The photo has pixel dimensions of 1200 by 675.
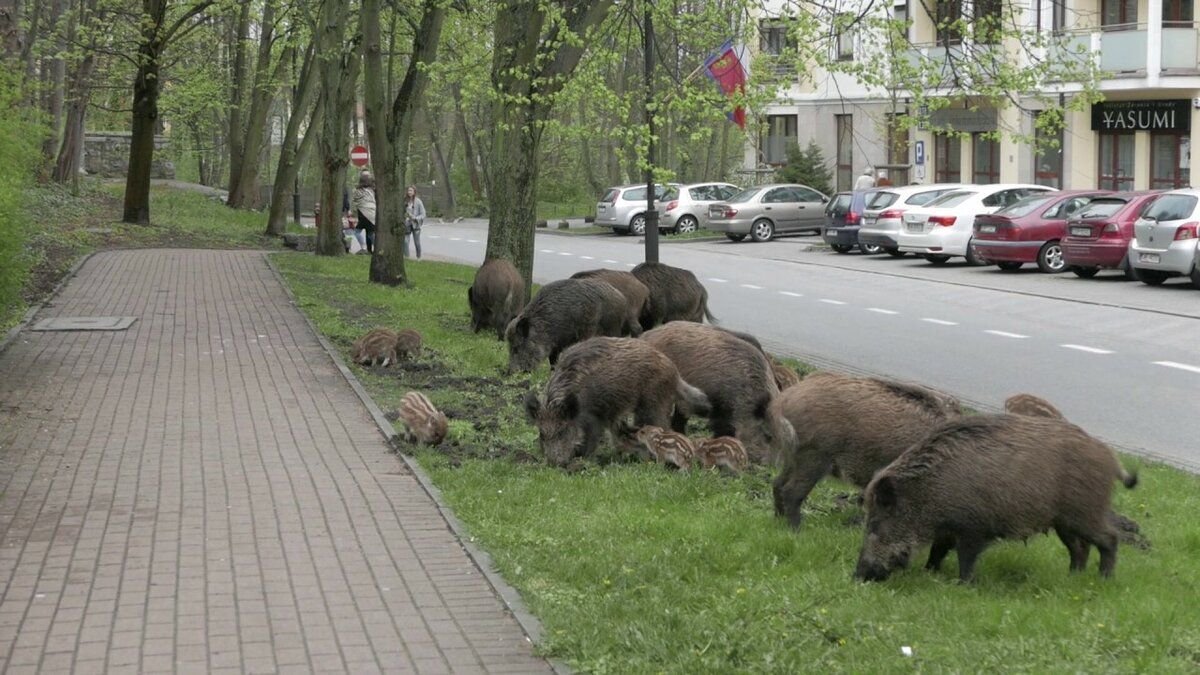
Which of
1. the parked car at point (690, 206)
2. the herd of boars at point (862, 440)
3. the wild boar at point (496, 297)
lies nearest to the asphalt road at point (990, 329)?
the herd of boars at point (862, 440)

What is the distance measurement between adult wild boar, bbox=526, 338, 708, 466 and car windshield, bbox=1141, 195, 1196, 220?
17.9 m

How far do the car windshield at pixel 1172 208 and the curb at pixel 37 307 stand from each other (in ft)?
58.8

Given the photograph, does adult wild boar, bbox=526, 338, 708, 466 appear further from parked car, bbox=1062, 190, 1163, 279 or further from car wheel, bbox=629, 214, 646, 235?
car wheel, bbox=629, 214, 646, 235

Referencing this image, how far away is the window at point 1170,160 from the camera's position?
42.1 meters

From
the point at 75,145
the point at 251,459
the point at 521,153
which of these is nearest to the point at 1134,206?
the point at 521,153

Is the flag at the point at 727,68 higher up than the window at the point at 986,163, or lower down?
lower down

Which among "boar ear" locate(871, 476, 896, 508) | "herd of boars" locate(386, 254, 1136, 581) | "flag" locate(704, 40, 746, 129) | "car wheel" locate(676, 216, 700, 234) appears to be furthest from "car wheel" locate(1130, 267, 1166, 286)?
"car wheel" locate(676, 216, 700, 234)

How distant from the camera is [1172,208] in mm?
26500

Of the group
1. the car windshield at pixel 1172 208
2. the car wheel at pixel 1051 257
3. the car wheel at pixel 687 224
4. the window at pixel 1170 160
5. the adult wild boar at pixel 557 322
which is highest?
the window at pixel 1170 160

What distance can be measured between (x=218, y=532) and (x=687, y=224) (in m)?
41.5

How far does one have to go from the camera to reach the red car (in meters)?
30.8

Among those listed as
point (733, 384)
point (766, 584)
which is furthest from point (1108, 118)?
point (766, 584)

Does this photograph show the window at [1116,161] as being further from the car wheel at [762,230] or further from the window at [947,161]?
the car wheel at [762,230]

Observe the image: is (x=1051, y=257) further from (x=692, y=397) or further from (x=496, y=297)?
(x=692, y=397)
